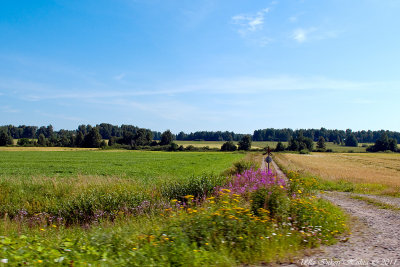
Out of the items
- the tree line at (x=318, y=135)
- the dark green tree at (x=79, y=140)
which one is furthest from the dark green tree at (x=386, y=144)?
the dark green tree at (x=79, y=140)

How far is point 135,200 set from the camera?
44.1ft

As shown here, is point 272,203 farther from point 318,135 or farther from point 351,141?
point 318,135

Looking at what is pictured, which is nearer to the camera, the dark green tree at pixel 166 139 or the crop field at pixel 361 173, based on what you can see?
the crop field at pixel 361 173

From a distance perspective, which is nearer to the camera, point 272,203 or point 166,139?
point 272,203

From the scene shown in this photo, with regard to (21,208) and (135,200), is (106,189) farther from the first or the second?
(21,208)

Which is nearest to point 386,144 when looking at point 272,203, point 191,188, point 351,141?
point 351,141

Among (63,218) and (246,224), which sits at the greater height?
(246,224)

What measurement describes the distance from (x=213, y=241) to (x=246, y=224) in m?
1.00

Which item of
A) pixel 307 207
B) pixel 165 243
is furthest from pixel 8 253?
pixel 307 207

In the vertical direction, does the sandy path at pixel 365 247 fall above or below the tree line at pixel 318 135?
below

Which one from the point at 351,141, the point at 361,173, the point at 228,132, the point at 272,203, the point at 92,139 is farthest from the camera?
the point at 228,132

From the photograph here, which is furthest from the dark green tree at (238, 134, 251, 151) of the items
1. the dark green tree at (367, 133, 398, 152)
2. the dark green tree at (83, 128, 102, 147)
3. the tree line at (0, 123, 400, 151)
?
the dark green tree at (83, 128, 102, 147)

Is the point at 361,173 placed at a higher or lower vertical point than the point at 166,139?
lower

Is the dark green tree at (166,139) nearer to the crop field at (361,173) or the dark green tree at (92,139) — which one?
the dark green tree at (92,139)
